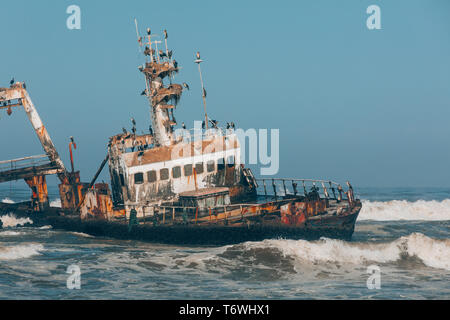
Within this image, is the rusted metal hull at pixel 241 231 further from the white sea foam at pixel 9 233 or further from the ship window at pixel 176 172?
the white sea foam at pixel 9 233

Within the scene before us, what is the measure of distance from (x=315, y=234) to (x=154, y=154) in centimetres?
915

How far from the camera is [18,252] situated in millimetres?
26375

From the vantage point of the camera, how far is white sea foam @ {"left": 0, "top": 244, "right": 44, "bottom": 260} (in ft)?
83.9

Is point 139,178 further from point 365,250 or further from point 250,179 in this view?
point 365,250

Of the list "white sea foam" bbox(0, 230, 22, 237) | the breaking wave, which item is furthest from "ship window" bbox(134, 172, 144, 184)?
the breaking wave

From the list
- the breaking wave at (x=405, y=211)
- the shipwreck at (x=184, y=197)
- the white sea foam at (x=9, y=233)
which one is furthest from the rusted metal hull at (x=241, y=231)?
the breaking wave at (x=405, y=211)

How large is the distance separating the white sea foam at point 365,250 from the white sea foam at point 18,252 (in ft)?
31.5

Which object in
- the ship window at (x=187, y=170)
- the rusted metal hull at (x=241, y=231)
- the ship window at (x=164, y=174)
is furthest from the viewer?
the ship window at (x=187, y=170)

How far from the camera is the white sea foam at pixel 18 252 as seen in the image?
25.6 meters

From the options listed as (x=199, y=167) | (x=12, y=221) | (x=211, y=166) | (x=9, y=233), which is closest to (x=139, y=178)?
(x=199, y=167)

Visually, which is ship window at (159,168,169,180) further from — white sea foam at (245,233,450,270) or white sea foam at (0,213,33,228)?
white sea foam at (0,213,33,228)

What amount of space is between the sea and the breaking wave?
11689mm

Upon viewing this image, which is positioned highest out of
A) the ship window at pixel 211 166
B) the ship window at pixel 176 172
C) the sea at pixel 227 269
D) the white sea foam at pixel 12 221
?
the ship window at pixel 211 166
